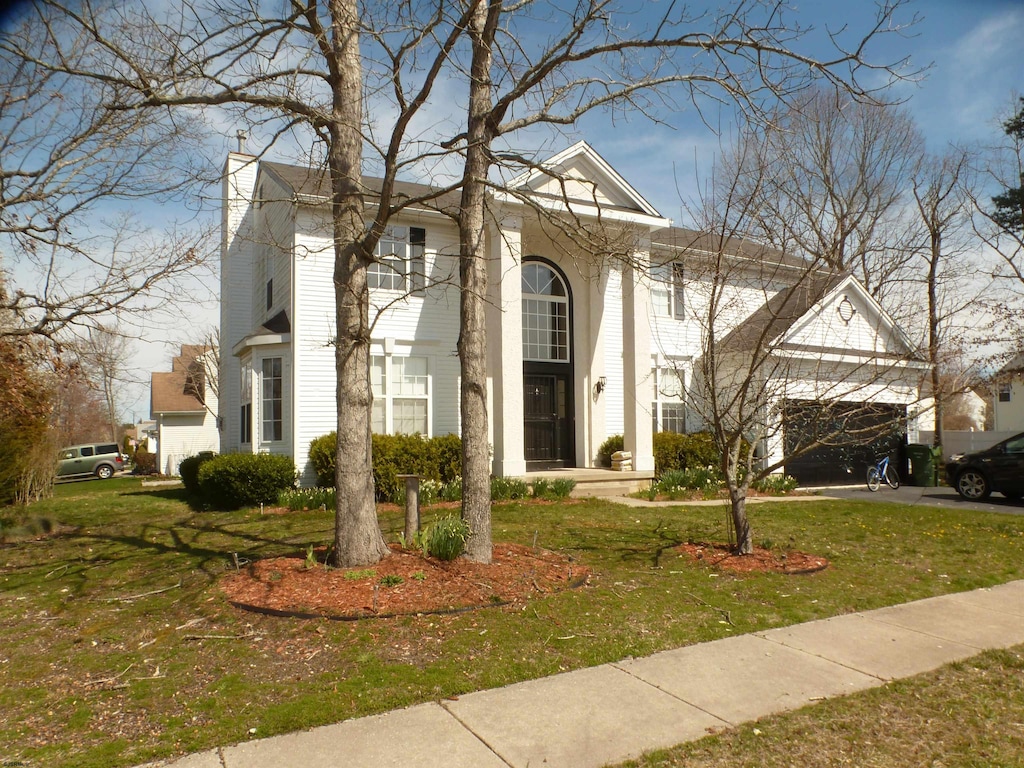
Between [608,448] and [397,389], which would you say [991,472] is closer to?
[608,448]

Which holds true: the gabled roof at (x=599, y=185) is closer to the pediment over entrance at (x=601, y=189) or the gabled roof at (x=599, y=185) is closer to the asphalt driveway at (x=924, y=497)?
the pediment over entrance at (x=601, y=189)

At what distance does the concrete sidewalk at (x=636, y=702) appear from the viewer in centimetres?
354

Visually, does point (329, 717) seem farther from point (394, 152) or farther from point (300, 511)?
point (300, 511)

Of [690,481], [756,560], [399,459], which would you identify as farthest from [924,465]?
[399,459]

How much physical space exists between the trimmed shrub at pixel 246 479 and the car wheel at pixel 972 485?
47.4 ft

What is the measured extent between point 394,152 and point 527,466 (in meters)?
10.9

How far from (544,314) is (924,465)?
10.9 m

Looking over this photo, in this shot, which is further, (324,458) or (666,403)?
(666,403)

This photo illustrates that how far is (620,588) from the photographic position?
674 cm

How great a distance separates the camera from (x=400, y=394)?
1523 cm

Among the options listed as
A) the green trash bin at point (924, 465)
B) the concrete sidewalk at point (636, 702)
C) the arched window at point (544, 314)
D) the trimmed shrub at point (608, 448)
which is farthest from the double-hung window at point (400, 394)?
the green trash bin at point (924, 465)

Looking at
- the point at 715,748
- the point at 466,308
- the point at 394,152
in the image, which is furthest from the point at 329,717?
the point at 394,152

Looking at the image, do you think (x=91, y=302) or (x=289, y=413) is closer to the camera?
(x=91, y=302)

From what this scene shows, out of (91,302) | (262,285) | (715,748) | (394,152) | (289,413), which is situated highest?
(262,285)
